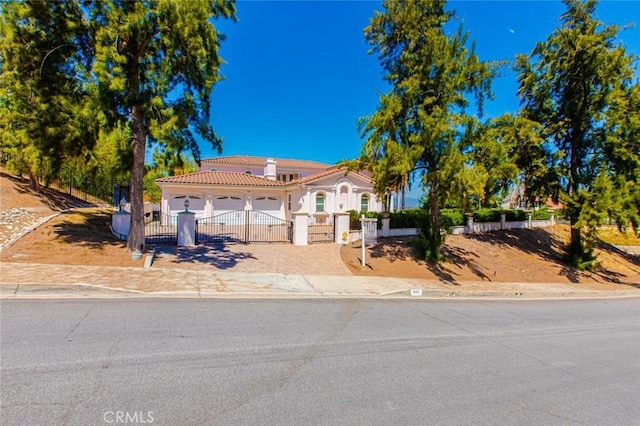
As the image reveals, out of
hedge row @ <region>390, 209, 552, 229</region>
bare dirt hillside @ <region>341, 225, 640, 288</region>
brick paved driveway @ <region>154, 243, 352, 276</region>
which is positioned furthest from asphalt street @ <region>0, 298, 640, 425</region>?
hedge row @ <region>390, 209, 552, 229</region>

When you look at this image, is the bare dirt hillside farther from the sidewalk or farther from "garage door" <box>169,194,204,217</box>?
"garage door" <box>169,194,204,217</box>

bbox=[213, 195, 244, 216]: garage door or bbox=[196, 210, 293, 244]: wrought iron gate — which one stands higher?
bbox=[213, 195, 244, 216]: garage door

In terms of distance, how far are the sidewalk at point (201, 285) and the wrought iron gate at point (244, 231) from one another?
16.7ft

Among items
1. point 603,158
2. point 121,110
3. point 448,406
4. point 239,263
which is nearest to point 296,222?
point 239,263

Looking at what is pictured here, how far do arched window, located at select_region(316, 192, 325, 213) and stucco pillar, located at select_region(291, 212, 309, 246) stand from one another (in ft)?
35.5

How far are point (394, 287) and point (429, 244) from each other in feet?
16.0

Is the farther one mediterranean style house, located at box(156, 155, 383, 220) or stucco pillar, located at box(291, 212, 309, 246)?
mediterranean style house, located at box(156, 155, 383, 220)

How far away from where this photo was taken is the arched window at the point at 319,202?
26.6 m

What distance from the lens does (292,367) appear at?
4.15m

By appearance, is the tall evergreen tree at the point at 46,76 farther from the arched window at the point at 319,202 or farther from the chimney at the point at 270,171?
the chimney at the point at 270,171

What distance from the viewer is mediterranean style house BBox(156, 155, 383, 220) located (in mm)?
24078

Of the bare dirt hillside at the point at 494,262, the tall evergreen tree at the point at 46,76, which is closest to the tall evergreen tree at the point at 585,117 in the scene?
the bare dirt hillside at the point at 494,262

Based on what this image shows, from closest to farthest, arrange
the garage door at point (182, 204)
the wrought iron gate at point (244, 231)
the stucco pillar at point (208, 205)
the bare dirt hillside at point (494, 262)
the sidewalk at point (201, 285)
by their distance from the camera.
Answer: the sidewalk at point (201, 285) < the bare dirt hillside at point (494, 262) < the wrought iron gate at point (244, 231) < the garage door at point (182, 204) < the stucco pillar at point (208, 205)

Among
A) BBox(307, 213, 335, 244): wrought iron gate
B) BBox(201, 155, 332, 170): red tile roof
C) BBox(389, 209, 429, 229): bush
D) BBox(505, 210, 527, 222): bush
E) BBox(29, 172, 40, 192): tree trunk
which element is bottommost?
BBox(307, 213, 335, 244): wrought iron gate
